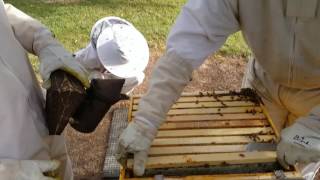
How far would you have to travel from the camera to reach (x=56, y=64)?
Answer: 2314 millimetres

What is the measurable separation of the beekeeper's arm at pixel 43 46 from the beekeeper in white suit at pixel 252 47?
39cm

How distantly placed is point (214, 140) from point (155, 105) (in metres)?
0.34

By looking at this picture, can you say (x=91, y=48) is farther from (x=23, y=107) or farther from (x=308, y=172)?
(x=308, y=172)

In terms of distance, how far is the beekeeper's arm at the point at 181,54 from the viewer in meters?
2.27

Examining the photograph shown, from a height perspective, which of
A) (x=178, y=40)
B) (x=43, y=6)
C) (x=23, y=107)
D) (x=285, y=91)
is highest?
(x=178, y=40)

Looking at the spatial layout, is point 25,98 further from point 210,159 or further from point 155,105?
point 210,159

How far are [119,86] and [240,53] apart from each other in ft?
10.1

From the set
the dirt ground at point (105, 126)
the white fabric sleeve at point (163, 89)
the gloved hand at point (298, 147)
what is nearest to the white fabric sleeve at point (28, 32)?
the white fabric sleeve at point (163, 89)

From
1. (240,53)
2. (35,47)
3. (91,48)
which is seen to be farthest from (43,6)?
(35,47)

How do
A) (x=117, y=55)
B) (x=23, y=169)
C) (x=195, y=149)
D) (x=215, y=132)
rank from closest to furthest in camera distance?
(x=23, y=169), (x=195, y=149), (x=215, y=132), (x=117, y=55)

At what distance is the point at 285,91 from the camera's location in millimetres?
2746

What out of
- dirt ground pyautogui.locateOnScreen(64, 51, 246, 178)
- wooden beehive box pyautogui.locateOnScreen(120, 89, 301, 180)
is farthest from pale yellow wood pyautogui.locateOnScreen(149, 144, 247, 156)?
dirt ground pyautogui.locateOnScreen(64, 51, 246, 178)

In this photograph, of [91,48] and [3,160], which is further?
[91,48]

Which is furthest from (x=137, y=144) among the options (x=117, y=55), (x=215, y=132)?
(x=117, y=55)
